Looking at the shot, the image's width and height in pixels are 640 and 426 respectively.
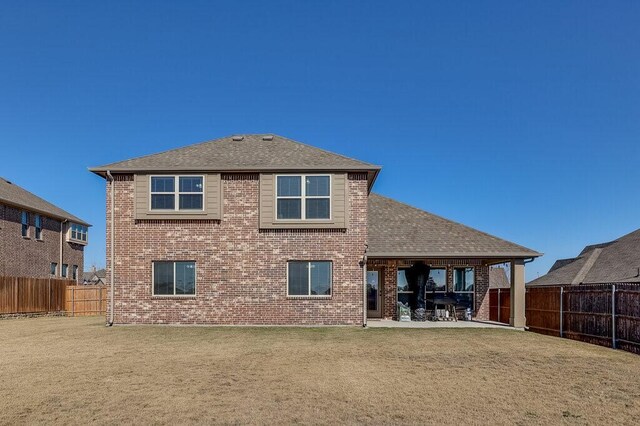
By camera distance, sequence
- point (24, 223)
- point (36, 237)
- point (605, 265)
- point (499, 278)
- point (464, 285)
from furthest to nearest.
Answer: point (499, 278)
point (36, 237)
point (24, 223)
point (605, 265)
point (464, 285)

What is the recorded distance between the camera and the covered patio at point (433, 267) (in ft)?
56.7

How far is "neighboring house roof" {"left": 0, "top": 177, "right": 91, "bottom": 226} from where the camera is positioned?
26.0 meters

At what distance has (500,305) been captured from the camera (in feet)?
63.0

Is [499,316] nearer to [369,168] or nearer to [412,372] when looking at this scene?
[369,168]

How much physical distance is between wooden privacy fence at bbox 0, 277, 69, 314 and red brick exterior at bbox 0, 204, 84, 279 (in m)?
3.01

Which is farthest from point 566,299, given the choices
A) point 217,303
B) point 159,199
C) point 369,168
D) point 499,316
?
point 159,199

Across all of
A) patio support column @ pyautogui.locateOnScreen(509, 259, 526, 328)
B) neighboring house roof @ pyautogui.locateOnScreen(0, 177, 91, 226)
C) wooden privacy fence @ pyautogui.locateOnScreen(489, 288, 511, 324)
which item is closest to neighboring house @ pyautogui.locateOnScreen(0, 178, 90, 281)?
neighboring house roof @ pyautogui.locateOnScreen(0, 177, 91, 226)

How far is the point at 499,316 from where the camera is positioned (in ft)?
62.6

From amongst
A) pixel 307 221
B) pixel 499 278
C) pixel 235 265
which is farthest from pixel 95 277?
pixel 307 221

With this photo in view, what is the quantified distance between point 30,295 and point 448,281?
20.5 metres

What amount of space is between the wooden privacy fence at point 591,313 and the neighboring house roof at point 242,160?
745cm

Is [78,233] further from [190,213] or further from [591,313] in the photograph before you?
[591,313]

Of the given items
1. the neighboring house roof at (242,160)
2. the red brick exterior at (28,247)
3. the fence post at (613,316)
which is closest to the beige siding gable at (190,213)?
the neighboring house roof at (242,160)

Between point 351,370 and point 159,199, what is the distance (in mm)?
10609
